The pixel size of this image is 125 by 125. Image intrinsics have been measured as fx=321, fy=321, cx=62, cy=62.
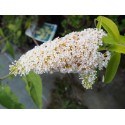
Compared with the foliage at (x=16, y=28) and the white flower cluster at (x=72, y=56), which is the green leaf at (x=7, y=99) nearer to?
the white flower cluster at (x=72, y=56)

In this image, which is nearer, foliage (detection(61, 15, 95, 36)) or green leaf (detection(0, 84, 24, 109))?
green leaf (detection(0, 84, 24, 109))

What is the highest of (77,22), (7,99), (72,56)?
(77,22)

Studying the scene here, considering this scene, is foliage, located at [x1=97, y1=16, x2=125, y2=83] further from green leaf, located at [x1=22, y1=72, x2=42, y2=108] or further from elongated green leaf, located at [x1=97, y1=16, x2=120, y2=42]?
green leaf, located at [x1=22, y1=72, x2=42, y2=108]

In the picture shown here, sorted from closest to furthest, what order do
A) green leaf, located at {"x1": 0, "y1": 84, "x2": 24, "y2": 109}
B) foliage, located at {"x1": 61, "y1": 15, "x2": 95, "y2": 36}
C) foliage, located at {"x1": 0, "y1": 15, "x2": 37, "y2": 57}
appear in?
green leaf, located at {"x1": 0, "y1": 84, "x2": 24, "y2": 109}
foliage, located at {"x1": 61, "y1": 15, "x2": 95, "y2": 36}
foliage, located at {"x1": 0, "y1": 15, "x2": 37, "y2": 57}

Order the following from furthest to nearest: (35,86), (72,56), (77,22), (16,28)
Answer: (16,28)
(77,22)
(35,86)
(72,56)

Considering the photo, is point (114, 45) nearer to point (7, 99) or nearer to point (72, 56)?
point (72, 56)

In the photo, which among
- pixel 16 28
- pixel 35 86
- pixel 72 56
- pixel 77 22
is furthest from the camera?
pixel 16 28

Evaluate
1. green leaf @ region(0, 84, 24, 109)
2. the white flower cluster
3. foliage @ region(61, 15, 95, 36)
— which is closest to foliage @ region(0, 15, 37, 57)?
foliage @ region(61, 15, 95, 36)

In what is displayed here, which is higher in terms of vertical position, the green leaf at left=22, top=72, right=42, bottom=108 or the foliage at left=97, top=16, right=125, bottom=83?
the foliage at left=97, top=16, right=125, bottom=83

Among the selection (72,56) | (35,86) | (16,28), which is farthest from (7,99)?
(16,28)
